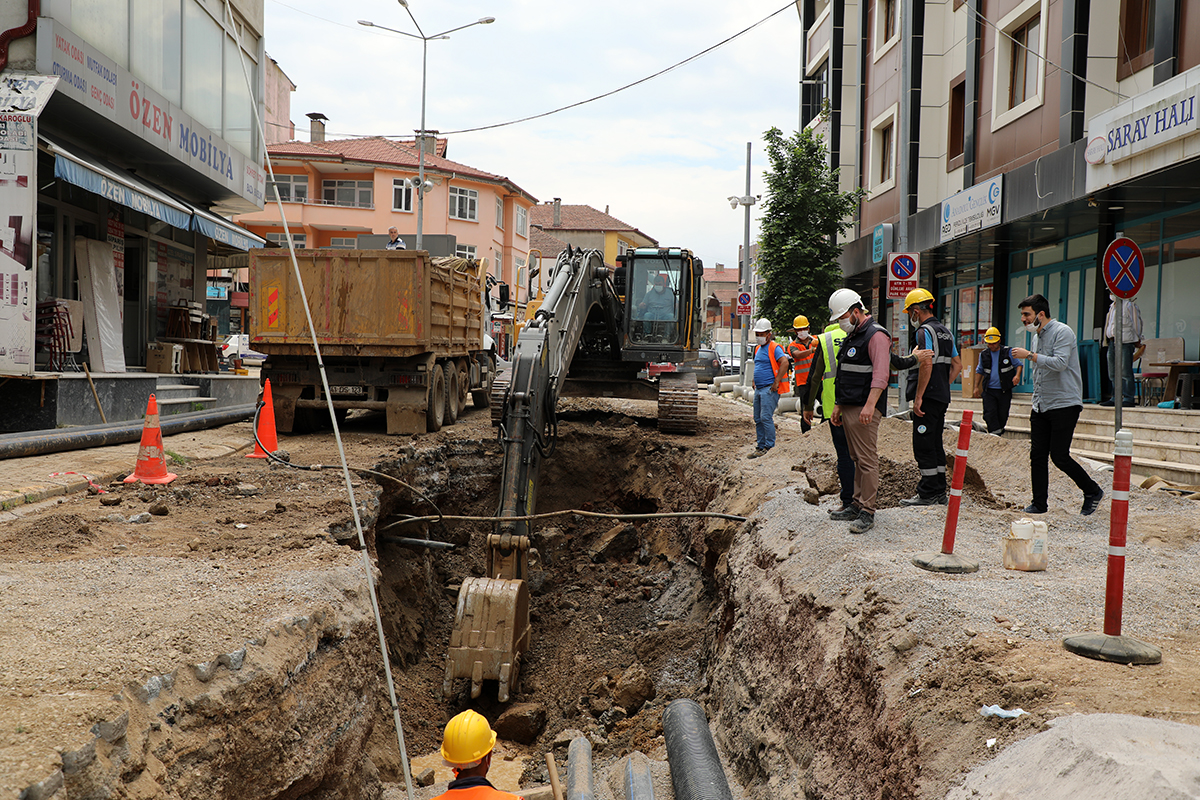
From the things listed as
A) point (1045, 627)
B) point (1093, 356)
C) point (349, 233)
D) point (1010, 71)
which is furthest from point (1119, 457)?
point (349, 233)

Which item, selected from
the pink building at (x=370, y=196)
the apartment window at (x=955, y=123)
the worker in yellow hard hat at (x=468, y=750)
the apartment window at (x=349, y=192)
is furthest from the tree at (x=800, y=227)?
the apartment window at (x=349, y=192)

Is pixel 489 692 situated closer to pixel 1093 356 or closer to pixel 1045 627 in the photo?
pixel 1045 627

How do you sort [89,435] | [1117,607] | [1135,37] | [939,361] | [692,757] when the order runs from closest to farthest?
1. [1117,607]
2. [692,757]
3. [939,361]
4. [89,435]
5. [1135,37]

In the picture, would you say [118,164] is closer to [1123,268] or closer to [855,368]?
[855,368]

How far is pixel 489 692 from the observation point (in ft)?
22.8

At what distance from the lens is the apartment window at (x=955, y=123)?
18.8 meters

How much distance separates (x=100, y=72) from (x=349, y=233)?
3182 centimetres

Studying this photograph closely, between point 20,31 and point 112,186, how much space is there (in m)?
1.97

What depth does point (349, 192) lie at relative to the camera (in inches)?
1683

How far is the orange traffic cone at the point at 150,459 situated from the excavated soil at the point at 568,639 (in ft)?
0.80

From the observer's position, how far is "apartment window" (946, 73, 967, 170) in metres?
18.8

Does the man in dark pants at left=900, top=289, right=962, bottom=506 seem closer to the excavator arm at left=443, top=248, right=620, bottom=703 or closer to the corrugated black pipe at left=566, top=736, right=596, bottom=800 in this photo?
the excavator arm at left=443, top=248, right=620, bottom=703

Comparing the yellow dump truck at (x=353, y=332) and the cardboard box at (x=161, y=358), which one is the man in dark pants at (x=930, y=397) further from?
the cardboard box at (x=161, y=358)

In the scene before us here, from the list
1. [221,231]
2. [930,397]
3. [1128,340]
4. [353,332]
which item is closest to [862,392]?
[930,397]
